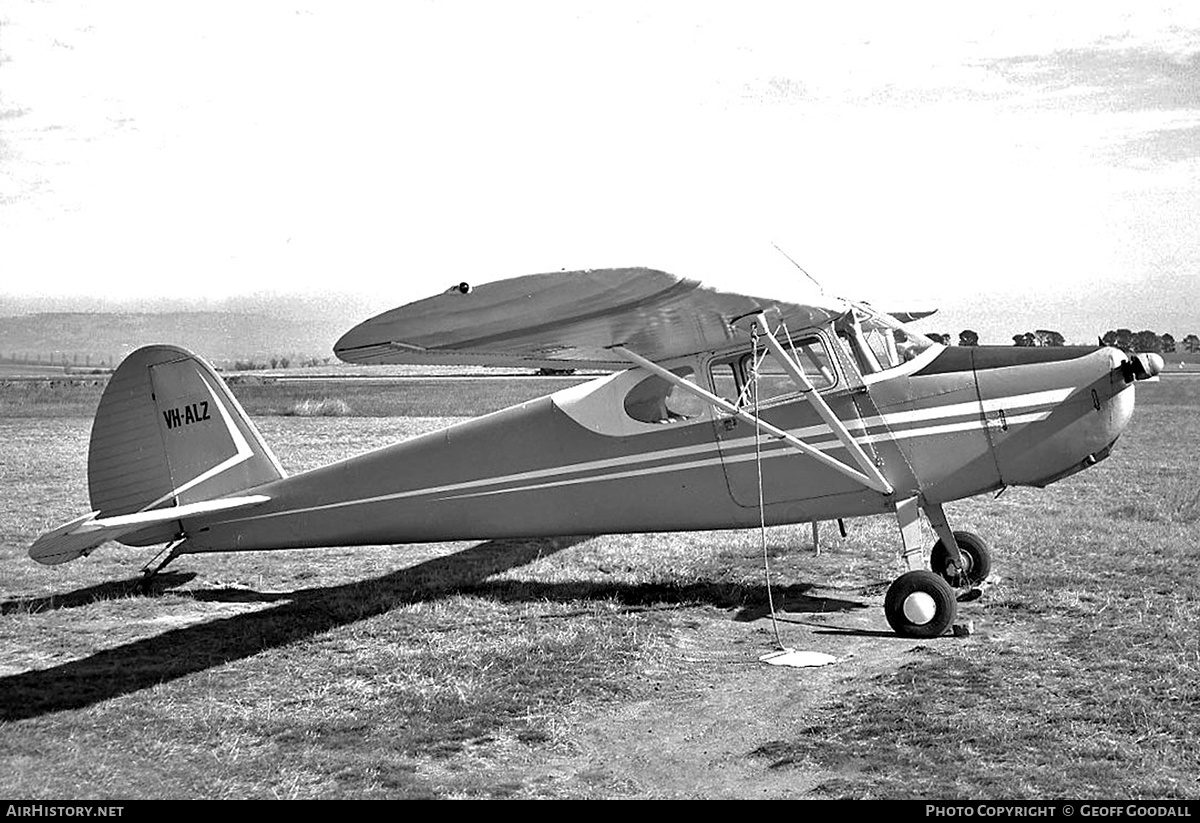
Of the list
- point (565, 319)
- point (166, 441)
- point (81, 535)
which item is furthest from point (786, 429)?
point (166, 441)

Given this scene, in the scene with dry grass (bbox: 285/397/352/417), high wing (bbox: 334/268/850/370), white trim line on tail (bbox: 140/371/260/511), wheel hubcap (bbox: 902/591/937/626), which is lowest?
wheel hubcap (bbox: 902/591/937/626)

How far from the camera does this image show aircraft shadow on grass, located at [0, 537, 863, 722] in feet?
21.4

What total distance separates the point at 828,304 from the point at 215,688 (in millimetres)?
4814

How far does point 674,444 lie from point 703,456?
254 millimetres

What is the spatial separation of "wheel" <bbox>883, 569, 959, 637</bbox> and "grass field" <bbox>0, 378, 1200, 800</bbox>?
16 cm

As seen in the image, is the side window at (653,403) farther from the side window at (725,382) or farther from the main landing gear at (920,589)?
the main landing gear at (920,589)

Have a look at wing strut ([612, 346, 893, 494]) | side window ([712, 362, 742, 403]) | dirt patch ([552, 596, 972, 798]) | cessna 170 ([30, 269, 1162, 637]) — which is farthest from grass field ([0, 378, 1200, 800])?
side window ([712, 362, 742, 403])

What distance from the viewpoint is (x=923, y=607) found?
7113 millimetres

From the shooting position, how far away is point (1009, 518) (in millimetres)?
12484

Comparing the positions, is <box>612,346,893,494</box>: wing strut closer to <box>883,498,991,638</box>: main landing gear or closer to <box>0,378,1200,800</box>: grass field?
<box>883,498,991,638</box>: main landing gear

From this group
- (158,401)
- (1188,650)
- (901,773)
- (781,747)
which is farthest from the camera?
(158,401)

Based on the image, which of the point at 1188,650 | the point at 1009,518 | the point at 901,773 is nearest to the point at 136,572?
the point at 901,773

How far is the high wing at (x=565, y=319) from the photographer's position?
5.24 meters
